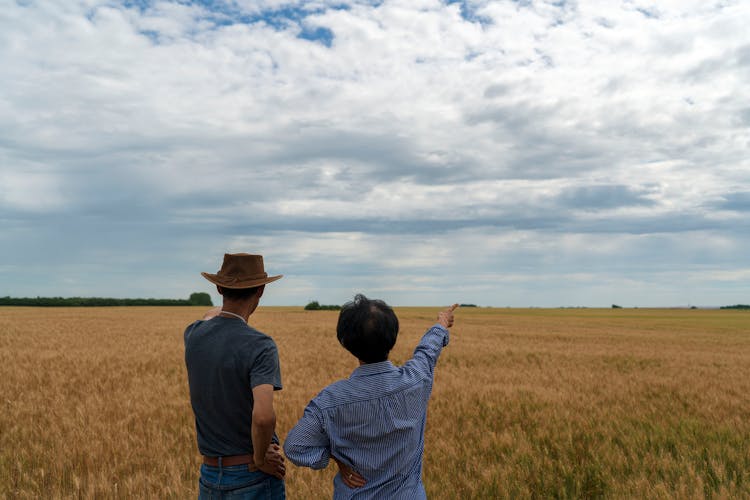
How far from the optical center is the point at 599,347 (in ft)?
68.9

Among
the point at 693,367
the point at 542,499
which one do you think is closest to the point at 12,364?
the point at 542,499

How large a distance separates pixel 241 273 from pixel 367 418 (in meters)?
1.11

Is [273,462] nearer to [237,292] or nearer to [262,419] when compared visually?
[262,419]

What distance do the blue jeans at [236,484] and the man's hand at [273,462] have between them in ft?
0.26

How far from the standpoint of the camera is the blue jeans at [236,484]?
295 centimetres

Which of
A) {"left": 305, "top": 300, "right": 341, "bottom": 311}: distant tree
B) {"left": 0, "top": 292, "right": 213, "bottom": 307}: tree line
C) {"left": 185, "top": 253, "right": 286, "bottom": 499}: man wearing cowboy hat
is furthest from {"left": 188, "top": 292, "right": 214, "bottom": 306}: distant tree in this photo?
{"left": 185, "top": 253, "right": 286, "bottom": 499}: man wearing cowboy hat

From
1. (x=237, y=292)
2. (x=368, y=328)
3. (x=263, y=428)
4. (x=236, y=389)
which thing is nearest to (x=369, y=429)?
(x=368, y=328)

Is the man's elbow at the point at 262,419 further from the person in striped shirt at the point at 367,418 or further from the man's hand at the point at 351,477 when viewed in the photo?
the man's hand at the point at 351,477

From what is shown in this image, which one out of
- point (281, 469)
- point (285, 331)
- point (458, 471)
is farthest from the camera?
point (285, 331)

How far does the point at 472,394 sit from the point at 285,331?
669 inches

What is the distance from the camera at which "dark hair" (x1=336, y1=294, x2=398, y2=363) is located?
8.04ft

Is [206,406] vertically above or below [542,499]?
above

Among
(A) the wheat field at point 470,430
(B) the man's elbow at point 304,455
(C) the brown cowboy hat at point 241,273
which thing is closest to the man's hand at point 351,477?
(B) the man's elbow at point 304,455

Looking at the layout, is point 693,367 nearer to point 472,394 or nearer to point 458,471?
point 472,394
